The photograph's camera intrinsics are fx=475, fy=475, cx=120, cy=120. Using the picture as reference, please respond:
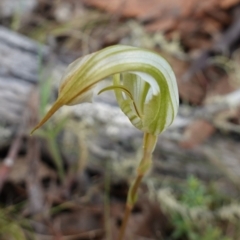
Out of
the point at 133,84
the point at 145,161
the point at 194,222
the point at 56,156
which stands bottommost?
the point at 194,222

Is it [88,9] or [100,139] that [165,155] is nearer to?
[100,139]

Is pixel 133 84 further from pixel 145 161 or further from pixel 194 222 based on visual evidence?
pixel 194 222

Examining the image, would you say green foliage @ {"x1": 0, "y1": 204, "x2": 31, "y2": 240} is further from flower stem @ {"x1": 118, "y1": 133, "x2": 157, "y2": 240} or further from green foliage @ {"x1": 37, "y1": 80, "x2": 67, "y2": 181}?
flower stem @ {"x1": 118, "y1": 133, "x2": 157, "y2": 240}

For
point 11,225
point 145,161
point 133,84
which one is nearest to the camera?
point 133,84

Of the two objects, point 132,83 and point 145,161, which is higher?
point 132,83

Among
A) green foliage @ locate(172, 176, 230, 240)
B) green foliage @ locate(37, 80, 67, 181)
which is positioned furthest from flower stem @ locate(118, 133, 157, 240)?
green foliage @ locate(37, 80, 67, 181)

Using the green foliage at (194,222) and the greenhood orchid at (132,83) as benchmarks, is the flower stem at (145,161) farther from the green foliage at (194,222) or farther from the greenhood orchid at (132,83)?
the green foliage at (194,222)

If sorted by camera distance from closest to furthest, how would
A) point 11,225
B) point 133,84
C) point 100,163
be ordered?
1. point 133,84
2. point 11,225
3. point 100,163

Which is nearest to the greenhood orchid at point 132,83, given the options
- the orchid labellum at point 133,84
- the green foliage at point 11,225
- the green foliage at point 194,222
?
the orchid labellum at point 133,84

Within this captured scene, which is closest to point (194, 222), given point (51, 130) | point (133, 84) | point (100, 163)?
point (100, 163)
